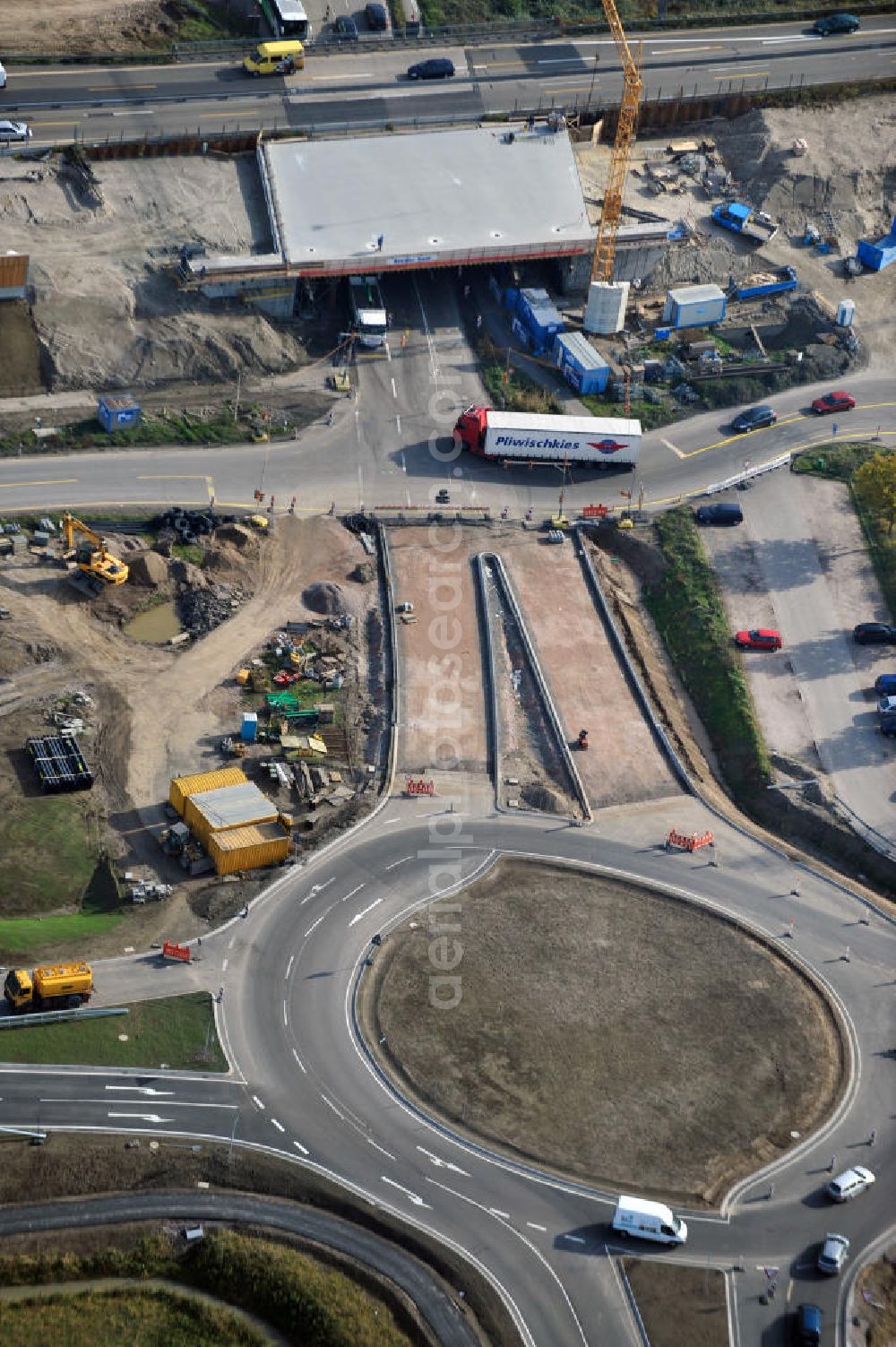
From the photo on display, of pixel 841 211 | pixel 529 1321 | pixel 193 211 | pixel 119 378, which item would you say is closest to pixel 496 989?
pixel 529 1321

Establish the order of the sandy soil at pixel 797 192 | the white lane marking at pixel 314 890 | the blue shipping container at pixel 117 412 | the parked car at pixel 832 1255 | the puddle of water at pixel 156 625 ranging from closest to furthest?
the parked car at pixel 832 1255, the white lane marking at pixel 314 890, the puddle of water at pixel 156 625, the blue shipping container at pixel 117 412, the sandy soil at pixel 797 192

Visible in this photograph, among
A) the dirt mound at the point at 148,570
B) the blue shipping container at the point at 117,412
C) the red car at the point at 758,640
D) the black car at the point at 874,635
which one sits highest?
the blue shipping container at the point at 117,412

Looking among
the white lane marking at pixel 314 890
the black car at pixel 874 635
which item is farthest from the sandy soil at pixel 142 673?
the black car at pixel 874 635

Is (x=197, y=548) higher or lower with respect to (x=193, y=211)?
lower

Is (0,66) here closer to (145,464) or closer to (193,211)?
(193,211)

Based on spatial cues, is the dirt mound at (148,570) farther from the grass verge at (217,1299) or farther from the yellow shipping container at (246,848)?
the grass verge at (217,1299)

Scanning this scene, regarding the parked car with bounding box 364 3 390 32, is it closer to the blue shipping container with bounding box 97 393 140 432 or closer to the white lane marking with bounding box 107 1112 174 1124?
the blue shipping container with bounding box 97 393 140 432

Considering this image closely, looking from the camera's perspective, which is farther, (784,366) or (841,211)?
(841,211)

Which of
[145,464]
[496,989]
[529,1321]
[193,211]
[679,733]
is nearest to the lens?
[529,1321]
